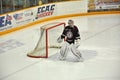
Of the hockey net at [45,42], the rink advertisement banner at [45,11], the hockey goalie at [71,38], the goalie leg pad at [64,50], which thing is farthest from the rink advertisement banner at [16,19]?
the hockey goalie at [71,38]

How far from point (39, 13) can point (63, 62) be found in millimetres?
5889

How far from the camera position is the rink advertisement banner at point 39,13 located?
11.0 meters

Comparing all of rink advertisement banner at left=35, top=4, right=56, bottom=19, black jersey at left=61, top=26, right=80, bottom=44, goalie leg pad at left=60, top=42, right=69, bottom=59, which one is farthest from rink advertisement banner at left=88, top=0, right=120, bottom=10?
black jersey at left=61, top=26, right=80, bottom=44

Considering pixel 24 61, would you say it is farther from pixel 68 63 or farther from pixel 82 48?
pixel 82 48

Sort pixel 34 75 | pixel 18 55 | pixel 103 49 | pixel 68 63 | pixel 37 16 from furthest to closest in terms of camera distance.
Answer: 1. pixel 37 16
2. pixel 103 49
3. pixel 18 55
4. pixel 68 63
5. pixel 34 75

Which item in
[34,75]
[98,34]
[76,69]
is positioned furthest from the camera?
[98,34]

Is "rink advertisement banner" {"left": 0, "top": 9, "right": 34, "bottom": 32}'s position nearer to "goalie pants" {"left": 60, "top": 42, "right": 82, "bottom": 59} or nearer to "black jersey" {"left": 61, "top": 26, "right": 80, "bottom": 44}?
"goalie pants" {"left": 60, "top": 42, "right": 82, "bottom": 59}

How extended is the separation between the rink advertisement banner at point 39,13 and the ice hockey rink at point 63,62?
1.18 ft

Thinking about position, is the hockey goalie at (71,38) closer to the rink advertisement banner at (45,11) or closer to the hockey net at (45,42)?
the hockey net at (45,42)

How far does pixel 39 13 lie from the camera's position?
13.0 meters

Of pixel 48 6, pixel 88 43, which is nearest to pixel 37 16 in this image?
pixel 48 6

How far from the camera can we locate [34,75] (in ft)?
21.1

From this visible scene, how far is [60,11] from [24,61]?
679 centimetres

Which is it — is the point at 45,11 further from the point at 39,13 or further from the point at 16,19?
the point at 16,19
